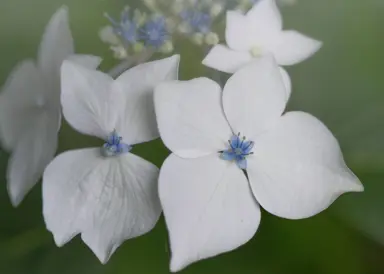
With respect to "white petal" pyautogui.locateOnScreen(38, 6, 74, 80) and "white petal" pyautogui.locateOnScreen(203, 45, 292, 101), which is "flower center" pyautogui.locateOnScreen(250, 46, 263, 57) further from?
"white petal" pyautogui.locateOnScreen(38, 6, 74, 80)

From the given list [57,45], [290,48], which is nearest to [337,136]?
[290,48]

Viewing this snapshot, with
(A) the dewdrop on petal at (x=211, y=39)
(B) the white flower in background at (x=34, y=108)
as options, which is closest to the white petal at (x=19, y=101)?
(B) the white flower in background at (x=34, y=108)

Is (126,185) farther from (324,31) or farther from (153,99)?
(324,31)

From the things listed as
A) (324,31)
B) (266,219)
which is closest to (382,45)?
(324,31)

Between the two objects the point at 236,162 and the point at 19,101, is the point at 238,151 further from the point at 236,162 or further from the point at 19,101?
the point at 19,101

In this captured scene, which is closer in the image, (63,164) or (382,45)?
(63,164)

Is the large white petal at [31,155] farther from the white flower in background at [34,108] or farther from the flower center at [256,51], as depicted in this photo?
the flower center at [256,51]

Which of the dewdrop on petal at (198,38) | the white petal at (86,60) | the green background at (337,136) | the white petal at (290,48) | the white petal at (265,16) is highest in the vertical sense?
the white petal at (265,16)
